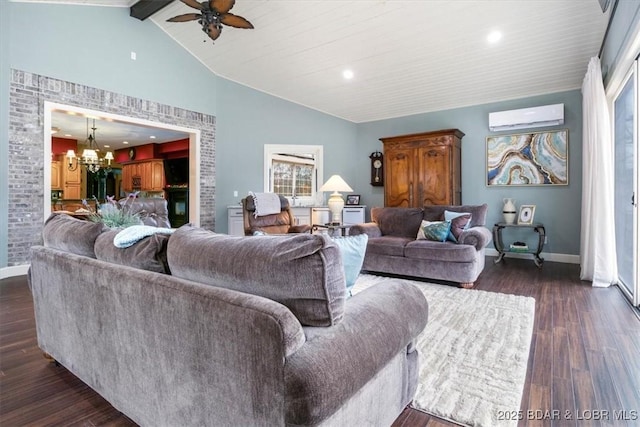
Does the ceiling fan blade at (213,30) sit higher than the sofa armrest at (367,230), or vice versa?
the ceiling fan blade at (213,30)

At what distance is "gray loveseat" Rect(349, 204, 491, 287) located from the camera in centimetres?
371

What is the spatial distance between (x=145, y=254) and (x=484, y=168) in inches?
232

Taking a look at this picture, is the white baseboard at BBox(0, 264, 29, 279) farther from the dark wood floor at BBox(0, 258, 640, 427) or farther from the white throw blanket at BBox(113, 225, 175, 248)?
the white throw blanket at BBox(113, 225, 175, 248)

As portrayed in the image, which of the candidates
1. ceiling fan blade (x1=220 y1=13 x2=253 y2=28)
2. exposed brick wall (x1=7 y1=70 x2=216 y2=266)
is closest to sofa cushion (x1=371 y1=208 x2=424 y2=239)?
ceiling fan blade (x1=220 y1=13 x2=253 y2=28)

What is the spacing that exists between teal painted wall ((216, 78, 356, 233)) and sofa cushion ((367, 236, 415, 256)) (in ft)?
9.84

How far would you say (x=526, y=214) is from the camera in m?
5.24

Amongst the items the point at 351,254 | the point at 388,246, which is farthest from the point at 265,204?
the point at 351,254

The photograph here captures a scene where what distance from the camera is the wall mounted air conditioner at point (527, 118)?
198 inches

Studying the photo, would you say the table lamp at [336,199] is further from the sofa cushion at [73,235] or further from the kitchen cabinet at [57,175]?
the kitchen cabinet at [57,175]

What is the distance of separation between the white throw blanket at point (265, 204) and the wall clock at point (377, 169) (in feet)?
9.28

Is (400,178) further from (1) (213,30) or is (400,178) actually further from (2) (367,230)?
(1) (213,30)

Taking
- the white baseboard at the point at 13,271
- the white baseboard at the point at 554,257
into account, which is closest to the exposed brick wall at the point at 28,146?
the white baseboard at the point at 13,271

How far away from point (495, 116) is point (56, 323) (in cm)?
622

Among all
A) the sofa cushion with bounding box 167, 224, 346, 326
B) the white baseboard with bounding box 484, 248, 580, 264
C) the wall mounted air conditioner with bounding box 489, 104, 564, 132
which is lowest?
the white baseboard with bounding box 484, 248, 580, 264
